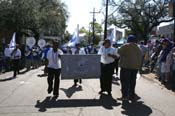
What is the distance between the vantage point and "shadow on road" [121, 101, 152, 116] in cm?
1059

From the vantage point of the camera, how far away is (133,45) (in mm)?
12703

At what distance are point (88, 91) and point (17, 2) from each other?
30.3 metres

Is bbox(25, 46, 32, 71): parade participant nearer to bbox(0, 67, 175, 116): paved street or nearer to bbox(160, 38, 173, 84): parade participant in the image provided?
bbox(0, 67, 175, 116): paved street

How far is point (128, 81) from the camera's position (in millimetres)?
12688

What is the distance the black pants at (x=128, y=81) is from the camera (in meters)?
12.6

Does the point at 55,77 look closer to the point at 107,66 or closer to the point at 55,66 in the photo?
the point at 55,66

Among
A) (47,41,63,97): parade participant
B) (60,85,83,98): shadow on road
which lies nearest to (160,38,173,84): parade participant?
(60,85,83,98): shadow on road

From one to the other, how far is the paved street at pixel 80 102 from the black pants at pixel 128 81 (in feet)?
1.15

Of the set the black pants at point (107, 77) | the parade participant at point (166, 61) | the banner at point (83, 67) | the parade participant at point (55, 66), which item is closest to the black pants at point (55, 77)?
the parade participant at point (55, 66)

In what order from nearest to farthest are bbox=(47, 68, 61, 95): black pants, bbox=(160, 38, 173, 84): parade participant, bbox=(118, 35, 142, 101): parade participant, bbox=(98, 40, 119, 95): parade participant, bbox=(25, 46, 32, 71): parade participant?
bbox=(118, 35, 142, 101): parade participant → bbox=(47, 68, 61, 95): black pants → bbox=(98, 40, 119, 95): parade participant → bbox=(160, 38, 173, 84): parade participant → bbox=(25, 46, 32, 71): parade participant

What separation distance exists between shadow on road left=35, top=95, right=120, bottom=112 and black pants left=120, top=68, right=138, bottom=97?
454 millimetres

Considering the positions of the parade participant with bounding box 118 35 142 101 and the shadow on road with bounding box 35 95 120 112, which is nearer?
the shadow on road with bounding box 35 95 120 112

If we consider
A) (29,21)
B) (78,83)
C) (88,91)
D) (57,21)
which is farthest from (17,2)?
(88,91)

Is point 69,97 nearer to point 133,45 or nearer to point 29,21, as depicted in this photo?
point 133,45
